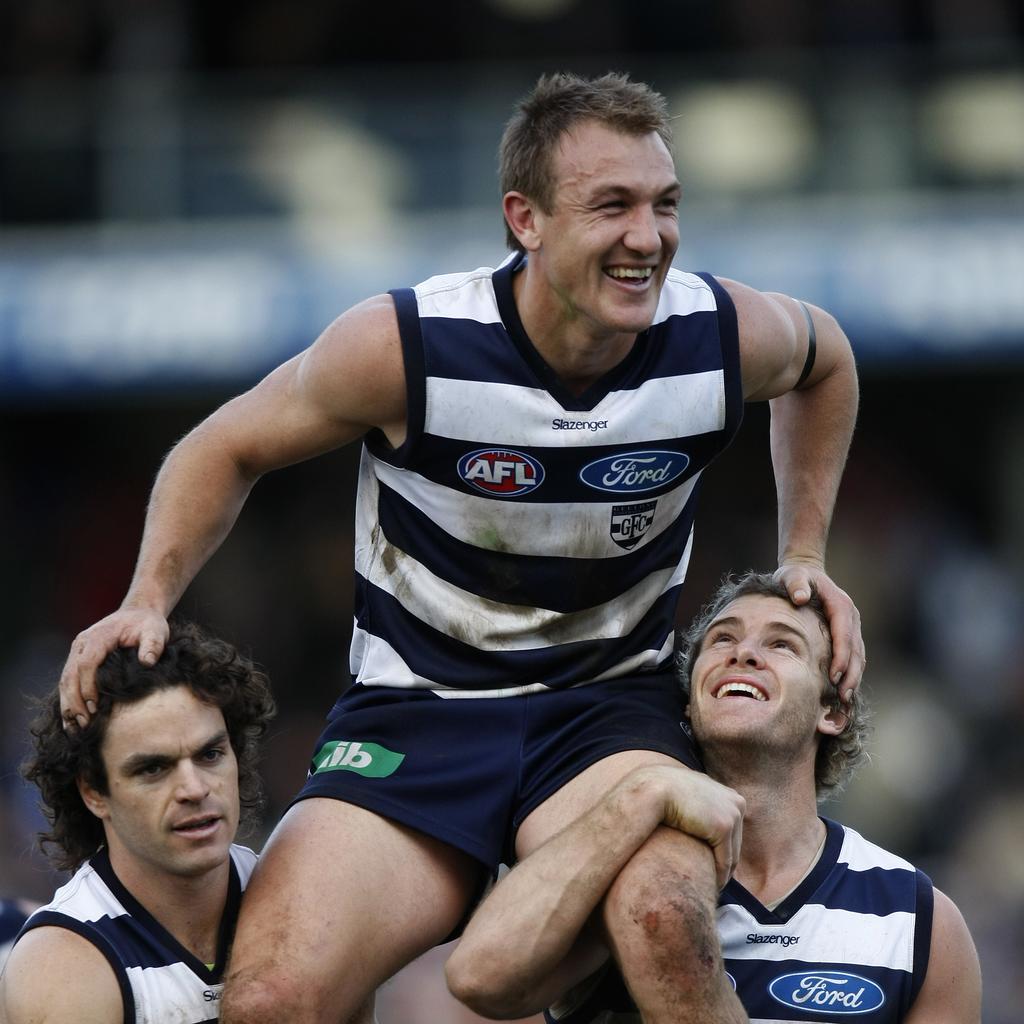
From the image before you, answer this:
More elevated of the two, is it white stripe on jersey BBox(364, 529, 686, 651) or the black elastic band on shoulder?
the black elastic band on shoulder

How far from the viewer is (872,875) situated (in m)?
5.02

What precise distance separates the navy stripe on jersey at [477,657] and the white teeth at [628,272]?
3.16 ft

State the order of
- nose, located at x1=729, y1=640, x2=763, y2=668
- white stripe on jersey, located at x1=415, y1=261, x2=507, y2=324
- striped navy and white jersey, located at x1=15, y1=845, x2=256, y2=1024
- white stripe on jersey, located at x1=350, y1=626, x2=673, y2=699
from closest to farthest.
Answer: striped navy and white jersey, located at x1=15, y1=845, x2=256, y2=1024, white stripe on jersey, located at x1=415, y1=261, x2=507, y2=324, white stripe on jersey, located at x1=350, y1=626, x2=673, y2=699, nose, located at x1=729, y1=640, x2=763, y2=668

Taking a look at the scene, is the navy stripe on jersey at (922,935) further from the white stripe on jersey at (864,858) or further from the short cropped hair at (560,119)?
the short cropped hair at (560,119)

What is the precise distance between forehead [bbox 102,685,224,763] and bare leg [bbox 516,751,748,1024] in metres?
1.11

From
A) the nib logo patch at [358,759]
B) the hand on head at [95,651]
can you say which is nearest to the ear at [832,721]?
the nib logo patch at [358,759]

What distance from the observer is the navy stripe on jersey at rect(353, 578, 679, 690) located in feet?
15.9

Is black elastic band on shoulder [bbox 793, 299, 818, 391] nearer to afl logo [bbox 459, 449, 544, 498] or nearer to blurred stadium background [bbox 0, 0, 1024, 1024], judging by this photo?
afl logo [bbox 459, 449, 544, 498]

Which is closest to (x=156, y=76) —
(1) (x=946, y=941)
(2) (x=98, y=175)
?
(2) (x=98, y=175)

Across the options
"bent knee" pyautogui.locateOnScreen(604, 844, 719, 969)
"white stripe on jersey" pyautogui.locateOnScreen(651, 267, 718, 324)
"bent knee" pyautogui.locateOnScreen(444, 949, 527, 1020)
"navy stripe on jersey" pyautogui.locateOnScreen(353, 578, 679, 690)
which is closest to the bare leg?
"bent knee" pyautogui.locateOnScreen(604, 844, 719, 969)

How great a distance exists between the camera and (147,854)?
455 centimetres

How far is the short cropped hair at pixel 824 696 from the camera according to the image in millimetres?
5164

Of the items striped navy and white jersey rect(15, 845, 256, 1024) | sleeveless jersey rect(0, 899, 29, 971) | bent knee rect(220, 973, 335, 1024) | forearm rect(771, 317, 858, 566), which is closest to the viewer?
bent knee rect(220, 973, 335, 1024)

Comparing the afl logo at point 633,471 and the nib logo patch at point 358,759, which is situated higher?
the afl logo at point 633,471
